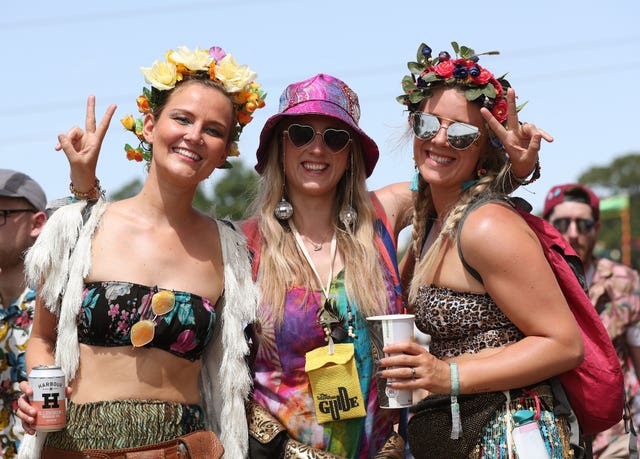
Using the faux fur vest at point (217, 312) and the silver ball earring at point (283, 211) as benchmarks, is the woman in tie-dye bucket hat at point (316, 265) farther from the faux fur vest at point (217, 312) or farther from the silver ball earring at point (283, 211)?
the faux fur vest at point (217, 312)

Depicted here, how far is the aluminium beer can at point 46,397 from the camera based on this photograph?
3611 millimetres

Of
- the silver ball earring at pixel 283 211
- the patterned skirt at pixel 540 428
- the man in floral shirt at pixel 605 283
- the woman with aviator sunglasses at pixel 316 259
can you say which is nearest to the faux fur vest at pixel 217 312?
the woman with aviator sunglasses at pixel 316 259

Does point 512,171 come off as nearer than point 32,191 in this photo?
Yes

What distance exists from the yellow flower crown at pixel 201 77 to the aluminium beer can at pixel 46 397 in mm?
1319

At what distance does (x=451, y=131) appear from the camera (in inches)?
166

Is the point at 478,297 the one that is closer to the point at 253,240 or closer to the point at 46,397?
the point at 253,240

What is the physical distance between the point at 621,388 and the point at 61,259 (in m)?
2.62

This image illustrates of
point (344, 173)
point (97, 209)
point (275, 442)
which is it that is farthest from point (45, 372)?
point (344, 173)

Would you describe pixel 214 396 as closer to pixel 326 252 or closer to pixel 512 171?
pixel 326 252

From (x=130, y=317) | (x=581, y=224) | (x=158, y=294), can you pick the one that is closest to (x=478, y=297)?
(x=158, y=294)

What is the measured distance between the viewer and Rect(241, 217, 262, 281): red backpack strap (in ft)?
14.8

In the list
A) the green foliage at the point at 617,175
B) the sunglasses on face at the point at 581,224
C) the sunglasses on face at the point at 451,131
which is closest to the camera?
the sunglasses on face at the point at 451,131

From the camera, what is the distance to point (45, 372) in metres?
3.62

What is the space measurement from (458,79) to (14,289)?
309cm
